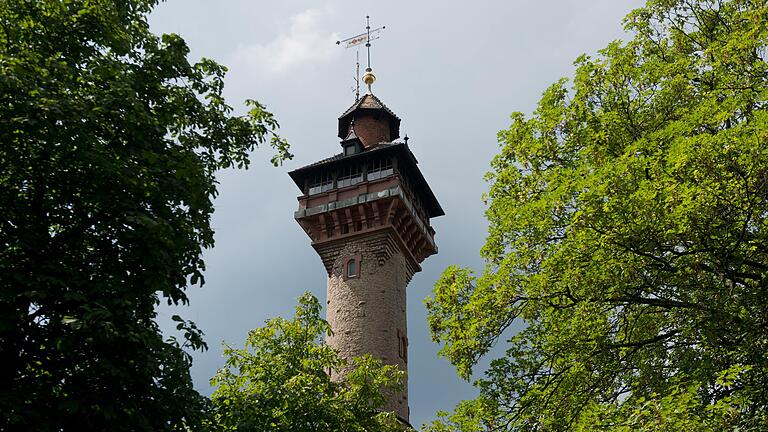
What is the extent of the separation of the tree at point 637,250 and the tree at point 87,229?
5.47 meters

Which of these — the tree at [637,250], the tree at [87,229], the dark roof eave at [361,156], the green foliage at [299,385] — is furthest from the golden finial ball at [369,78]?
the tree at [87,229]

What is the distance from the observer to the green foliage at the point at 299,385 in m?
17.4

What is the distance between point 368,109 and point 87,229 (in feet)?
105

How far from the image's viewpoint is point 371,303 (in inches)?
1296

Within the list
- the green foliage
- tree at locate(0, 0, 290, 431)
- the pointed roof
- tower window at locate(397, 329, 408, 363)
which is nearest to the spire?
the pointed roof

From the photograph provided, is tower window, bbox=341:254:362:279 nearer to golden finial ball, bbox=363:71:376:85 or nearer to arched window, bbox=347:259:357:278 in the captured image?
arched window, bbox=347:259:357:278

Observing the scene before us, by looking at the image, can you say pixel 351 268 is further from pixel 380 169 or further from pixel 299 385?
pixel 299 385

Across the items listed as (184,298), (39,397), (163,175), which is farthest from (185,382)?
(163,175)

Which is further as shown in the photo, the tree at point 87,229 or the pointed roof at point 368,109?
the pointed roof at point 368,109

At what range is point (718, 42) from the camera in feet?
45.9

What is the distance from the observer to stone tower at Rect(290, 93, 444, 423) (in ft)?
107

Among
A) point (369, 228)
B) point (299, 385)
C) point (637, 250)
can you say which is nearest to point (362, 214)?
point (369, 228)

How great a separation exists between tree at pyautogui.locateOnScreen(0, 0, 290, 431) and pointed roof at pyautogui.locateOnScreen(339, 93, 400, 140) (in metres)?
30.6

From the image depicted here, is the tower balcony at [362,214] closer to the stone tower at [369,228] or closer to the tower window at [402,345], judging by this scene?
the stone tower at [369,228]
